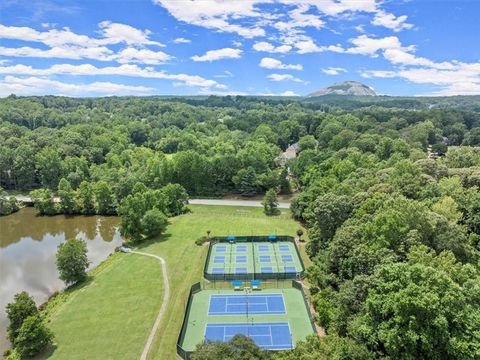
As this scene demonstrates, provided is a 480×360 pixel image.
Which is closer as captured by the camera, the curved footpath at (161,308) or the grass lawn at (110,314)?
the curved footpath at (161,308)

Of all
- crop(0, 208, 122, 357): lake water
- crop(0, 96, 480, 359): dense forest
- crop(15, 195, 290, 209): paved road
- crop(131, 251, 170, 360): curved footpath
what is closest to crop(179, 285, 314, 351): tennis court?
crop(0, 96, 480, 359): dense forest

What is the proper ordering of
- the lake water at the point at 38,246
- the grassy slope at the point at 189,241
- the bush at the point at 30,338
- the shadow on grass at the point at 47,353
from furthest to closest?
the lake water at the point at 38,246 < the grassy slope at the point at 189,241 < the shadow on grass at the point at 47,353 < the bush at the point at 30,338

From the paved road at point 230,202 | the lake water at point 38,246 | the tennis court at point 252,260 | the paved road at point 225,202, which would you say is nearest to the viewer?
the lake water at point 38,246

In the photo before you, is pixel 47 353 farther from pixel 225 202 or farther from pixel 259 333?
pixel 225 202

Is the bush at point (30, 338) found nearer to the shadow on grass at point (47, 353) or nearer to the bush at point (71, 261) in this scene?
the shadow on grass at point (47, 353)

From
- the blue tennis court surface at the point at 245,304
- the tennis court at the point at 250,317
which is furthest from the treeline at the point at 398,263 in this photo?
the blue tennis court surface at the point at 245,304

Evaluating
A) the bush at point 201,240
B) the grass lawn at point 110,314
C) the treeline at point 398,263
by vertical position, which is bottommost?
the grass lawn at point 110,314

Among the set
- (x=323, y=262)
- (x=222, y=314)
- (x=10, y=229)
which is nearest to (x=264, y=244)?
(x=323, y=262)

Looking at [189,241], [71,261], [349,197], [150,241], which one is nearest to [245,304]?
[189,241]
